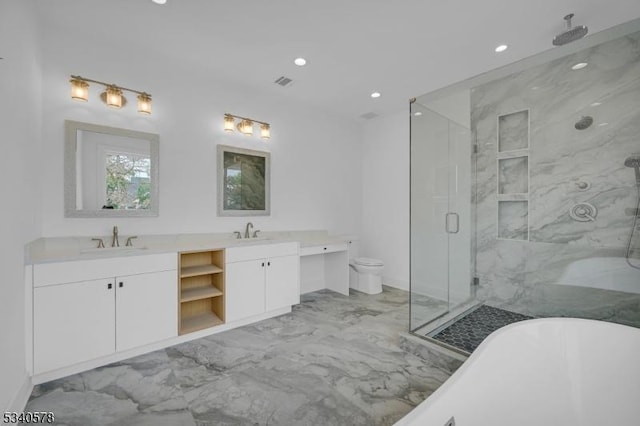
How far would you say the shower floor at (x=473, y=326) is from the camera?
2.14 m

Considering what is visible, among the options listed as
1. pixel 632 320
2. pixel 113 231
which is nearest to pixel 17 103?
pixel 113 231

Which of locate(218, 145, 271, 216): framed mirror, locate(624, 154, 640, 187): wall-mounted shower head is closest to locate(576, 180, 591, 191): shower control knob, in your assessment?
locate(624, 154, 640, 187): wall-mounted shower head

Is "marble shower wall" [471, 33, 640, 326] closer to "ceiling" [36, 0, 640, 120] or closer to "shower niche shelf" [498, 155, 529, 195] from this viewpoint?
"shower niche shelf" [498, 155, 529, 195]

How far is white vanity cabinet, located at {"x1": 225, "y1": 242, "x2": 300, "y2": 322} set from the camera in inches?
105

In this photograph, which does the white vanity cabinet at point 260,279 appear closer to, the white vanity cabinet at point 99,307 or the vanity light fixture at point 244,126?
the white vanity cabinet at point 99,307

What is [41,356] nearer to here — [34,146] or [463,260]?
[34,146]

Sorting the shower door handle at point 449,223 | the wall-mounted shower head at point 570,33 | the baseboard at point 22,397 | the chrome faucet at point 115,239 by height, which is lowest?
the baseboard at point 22,397

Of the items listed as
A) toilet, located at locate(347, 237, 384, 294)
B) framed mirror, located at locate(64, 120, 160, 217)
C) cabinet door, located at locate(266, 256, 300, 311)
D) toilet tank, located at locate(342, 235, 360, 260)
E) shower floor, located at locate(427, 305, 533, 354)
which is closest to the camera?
shower floor, located at locate(427, 305, 533, 354)

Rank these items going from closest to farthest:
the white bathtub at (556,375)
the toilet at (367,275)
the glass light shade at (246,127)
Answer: the white bathtub at (556,375) → the glass light shade at (246,127) → the toilet at (367,275)

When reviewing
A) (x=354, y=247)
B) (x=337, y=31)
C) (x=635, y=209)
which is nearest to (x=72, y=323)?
(x=337, y=31)

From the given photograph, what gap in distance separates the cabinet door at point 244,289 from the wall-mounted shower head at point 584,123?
120 inches

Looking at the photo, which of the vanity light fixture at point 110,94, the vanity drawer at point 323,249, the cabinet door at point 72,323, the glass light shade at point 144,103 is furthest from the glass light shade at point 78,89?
the vanity drawer at point 323,249

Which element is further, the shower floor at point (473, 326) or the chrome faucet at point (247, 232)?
the chrome faucet at point (247, 232)

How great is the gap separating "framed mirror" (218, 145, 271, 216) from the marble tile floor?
1406mm
